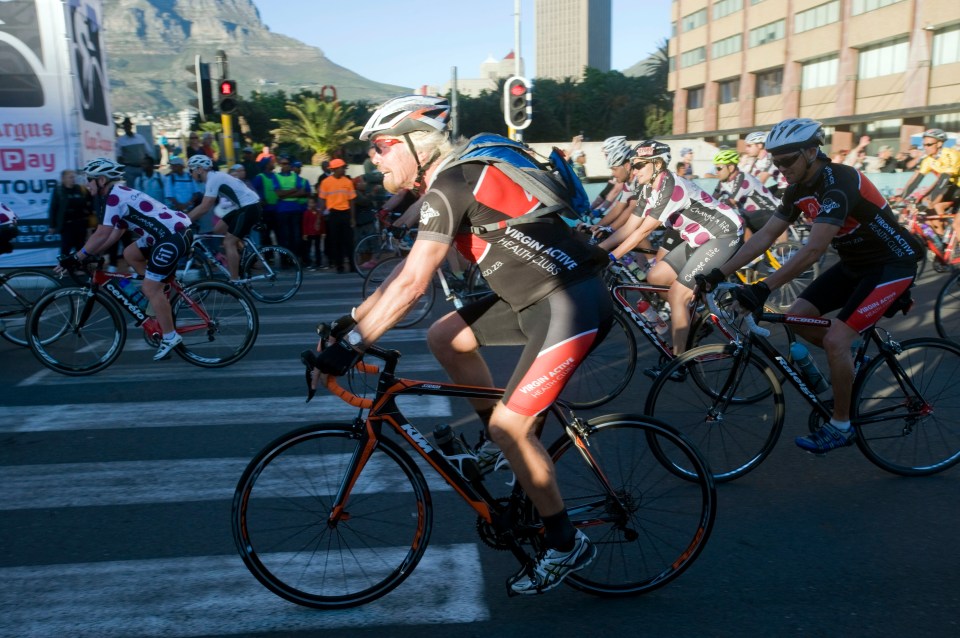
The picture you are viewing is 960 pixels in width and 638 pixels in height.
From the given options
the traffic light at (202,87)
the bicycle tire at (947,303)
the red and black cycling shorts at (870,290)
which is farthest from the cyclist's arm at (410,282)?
the traffic light at (202,87)

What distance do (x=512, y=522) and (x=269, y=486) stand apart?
3.26 ft

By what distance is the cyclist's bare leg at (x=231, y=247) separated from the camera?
1156 centimetres

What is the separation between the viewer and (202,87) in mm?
15664

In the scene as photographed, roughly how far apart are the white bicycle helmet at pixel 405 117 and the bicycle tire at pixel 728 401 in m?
2.20

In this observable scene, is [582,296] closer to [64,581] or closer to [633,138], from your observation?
[64,581]

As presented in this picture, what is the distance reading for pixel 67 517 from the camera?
14.8ft

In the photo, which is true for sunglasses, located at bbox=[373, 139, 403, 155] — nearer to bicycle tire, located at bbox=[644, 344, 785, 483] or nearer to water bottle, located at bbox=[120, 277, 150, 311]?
bicycle tire, located at bbox=[644, 344, 785, 483]

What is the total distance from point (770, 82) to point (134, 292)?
180 feet

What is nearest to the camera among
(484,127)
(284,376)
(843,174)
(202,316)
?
(843,174)

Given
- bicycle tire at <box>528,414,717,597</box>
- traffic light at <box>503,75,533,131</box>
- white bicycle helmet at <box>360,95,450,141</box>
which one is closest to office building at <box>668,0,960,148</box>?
traffic light at <box>503,75,533,131</box>

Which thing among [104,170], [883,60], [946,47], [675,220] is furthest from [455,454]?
[883,60]

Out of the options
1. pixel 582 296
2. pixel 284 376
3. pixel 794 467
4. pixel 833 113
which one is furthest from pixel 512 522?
pixel 833 113

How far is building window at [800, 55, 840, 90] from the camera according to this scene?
48.6m

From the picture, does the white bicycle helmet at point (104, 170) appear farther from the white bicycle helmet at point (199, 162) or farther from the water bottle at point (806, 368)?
the water bottle at point (806, 368)
